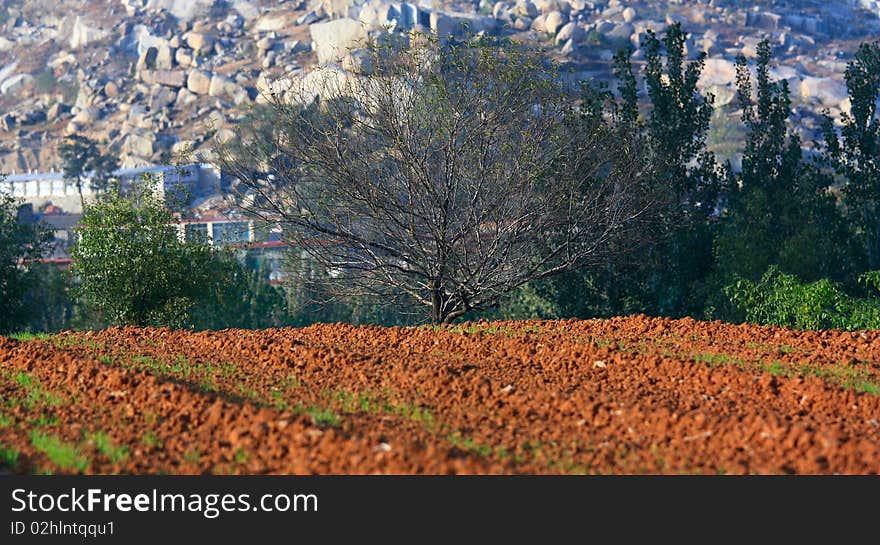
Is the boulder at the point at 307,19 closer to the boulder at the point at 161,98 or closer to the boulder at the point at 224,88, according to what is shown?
the boulder at the point at 224,88

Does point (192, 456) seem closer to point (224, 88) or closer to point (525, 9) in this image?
point (224, 88)

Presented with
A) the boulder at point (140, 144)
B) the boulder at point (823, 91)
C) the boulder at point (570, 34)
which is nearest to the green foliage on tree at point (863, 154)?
the boulder at point (823, 91)

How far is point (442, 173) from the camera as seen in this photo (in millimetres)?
19344

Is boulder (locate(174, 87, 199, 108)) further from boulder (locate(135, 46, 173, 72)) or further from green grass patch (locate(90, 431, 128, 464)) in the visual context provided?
green grass patch (locate(90, 431, 128, 464))

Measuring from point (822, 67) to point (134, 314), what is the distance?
162 metres

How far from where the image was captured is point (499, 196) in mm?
19438

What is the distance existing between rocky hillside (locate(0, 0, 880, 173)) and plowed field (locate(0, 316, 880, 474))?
12733 centimetres

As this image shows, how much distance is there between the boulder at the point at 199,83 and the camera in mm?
165500

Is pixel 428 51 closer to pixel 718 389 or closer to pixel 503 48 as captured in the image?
pixel 503 48

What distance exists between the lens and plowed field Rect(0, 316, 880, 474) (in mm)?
6992

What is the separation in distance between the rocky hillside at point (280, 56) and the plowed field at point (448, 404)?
127 m

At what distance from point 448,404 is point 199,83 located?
163941 millimetres

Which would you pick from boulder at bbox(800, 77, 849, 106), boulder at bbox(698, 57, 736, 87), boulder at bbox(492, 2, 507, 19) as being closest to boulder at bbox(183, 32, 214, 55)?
boulder at bbox(492, 2, 507, 19)

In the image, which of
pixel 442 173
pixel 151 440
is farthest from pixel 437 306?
pixel 151 440
